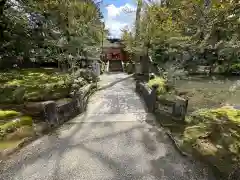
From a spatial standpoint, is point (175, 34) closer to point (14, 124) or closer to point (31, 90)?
point (31, 90)

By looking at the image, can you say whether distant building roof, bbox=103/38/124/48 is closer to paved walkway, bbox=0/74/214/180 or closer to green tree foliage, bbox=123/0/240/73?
green tree foliage, bbox=123/0/240/73

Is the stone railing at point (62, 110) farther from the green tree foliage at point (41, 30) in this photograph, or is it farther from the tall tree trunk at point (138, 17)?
the tall tree trunk at point (138, 17)

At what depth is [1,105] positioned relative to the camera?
627 cm

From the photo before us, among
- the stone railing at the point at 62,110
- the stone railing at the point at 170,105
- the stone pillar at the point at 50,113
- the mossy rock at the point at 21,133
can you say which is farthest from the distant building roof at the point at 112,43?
the mossy rock at the point at 21,133

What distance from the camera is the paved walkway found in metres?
3.30

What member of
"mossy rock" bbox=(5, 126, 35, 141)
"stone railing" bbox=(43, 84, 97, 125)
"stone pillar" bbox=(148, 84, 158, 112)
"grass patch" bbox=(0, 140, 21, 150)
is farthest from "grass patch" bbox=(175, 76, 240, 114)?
"grass patch" bbox=(0, 140, 21, 150)

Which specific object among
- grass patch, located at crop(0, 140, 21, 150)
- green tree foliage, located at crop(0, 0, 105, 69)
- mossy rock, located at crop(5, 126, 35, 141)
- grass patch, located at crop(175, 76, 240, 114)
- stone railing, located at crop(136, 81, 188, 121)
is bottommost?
grass patch, located at crop(0, 140, 21, 150)

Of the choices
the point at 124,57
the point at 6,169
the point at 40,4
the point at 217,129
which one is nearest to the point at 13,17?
the point at 40,4

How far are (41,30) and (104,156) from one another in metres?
9.13

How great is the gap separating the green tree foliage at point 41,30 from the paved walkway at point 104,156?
6.15 meters

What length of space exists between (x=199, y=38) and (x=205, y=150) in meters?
11.3

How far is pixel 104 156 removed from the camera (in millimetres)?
3855

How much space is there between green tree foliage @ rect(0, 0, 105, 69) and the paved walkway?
242 inches

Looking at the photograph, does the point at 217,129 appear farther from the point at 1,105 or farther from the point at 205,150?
the point at 1,105
